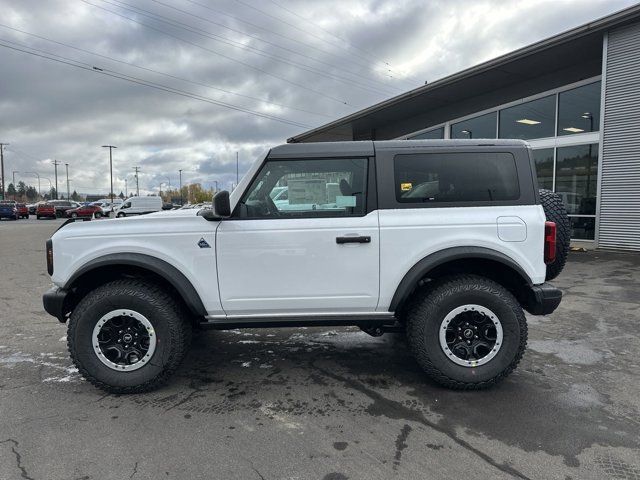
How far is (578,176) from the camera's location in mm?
12906

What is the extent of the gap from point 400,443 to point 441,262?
4.55 feet

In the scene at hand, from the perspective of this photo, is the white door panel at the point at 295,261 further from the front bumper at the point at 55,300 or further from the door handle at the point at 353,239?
the front bumper at the point at 55,300

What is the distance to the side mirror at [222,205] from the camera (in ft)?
10.9

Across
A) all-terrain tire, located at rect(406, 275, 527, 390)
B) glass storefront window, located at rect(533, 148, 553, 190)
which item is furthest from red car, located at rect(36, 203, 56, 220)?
all-terrain tire, located at rect(406, 275, 527, 390)

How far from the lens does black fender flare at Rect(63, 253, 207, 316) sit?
3.44 meters

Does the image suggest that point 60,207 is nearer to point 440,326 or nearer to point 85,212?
point 85,212

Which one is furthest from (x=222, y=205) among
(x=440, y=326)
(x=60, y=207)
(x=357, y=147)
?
(x=60, y=207)

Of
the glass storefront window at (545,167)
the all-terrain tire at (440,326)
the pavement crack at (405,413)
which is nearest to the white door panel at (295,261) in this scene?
the all-terrain tire at (440,326)

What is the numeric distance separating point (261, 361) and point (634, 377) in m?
3.42

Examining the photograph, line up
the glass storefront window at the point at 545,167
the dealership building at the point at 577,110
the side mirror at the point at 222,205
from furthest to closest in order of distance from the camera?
the glass storefront window at the point at 545,167 < the dealership building at the point at 577,110 < the side mirror at the point at 222,205

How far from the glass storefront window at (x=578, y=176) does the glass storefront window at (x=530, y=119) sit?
945 millimetres

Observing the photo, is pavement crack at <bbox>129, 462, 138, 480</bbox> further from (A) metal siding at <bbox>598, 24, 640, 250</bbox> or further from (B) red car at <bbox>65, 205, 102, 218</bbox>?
(B) red car at <bbox>65, 205, 102, 218</bbox>

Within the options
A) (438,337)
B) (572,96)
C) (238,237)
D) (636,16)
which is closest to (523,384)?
(438,337)

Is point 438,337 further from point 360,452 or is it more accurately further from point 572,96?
point 572,96
